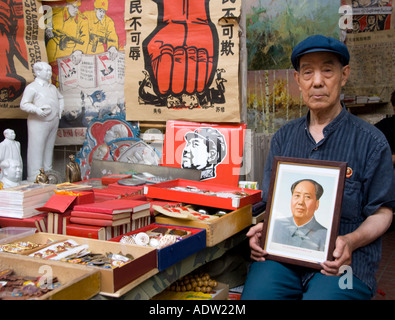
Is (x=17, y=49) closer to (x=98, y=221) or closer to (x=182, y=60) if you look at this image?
(x=182, y=60)

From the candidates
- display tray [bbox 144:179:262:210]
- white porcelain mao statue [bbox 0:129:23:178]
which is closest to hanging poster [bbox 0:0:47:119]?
white porcelain mao statue [bbox 0:129:23:178]

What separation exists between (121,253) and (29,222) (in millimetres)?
600

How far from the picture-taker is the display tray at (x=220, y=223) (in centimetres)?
226

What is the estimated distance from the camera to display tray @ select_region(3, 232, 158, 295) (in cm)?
159

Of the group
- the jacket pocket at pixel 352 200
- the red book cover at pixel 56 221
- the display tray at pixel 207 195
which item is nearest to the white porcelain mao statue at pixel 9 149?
the display tray at pixel 207 195

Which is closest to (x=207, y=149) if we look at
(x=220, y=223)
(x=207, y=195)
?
(x=207, y=195)

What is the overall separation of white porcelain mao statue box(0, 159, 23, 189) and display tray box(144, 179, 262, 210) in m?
1.50

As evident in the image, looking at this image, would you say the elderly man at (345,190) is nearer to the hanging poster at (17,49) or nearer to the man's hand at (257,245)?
the man's hand at (257,245)

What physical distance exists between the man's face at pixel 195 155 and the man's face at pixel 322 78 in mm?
1818

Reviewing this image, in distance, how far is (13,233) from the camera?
2.11 metres

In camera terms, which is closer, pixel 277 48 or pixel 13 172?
pixel 13 172

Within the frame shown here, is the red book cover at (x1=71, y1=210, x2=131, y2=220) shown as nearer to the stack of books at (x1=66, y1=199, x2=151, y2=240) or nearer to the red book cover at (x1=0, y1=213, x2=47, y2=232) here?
the stack of books at (x1=66, y1=199, x2=151, y2=240)

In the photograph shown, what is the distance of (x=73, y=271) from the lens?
1.62 m

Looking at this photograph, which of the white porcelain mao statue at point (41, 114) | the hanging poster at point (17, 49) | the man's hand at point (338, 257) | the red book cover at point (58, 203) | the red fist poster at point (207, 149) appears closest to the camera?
the man's hand at point (338, 257)
